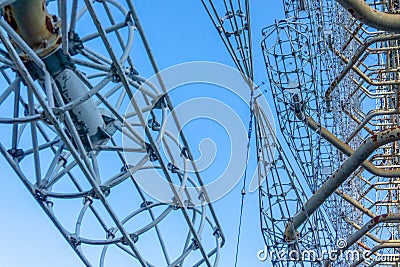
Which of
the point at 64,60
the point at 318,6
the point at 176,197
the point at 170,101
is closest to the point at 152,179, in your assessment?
the point at 176,197

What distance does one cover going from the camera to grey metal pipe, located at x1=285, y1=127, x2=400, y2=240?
945 cm

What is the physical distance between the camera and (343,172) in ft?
32.5

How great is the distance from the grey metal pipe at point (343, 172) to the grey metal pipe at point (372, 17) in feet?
5.54

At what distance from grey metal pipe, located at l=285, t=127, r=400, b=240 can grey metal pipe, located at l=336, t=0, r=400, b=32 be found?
66.5 inches

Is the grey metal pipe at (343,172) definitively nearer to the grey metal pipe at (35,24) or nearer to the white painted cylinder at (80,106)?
the white painted cylinder at (80,106)

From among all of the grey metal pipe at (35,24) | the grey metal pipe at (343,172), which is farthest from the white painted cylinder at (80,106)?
the grey metal pipe at (343,172)

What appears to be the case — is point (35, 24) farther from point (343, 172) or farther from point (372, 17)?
point (343, 172)

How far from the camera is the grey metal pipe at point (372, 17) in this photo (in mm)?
8156

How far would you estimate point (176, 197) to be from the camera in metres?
7.69

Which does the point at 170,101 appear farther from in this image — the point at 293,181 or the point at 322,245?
the point at 322,245

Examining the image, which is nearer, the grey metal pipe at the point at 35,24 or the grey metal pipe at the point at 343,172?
the grey metal pipe at the point at 35,24

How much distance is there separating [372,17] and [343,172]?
2477mm

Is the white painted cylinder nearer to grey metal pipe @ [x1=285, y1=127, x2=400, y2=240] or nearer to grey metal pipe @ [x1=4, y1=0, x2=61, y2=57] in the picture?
grey metal pipe @ [x1=4, y1=0, x2=61, y2=57]

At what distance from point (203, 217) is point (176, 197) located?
27.4 inches
